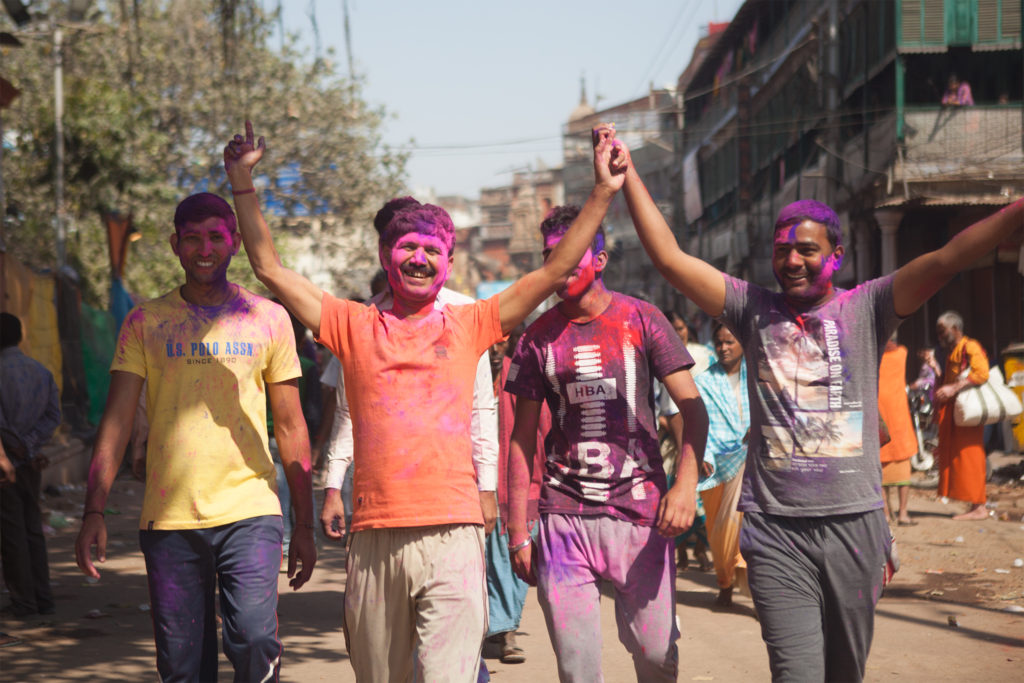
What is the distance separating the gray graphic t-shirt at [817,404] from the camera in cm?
408

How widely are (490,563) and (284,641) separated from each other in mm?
1389

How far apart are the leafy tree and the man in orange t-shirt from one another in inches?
625

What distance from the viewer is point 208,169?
1101 inches

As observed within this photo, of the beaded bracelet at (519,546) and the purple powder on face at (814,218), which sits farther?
the beaded bracelet at (519,546)

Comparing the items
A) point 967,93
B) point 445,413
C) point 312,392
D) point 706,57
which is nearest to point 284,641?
point 312,392

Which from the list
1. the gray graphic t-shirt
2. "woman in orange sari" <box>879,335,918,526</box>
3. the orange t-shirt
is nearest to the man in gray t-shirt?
the gray graphic t-shirt

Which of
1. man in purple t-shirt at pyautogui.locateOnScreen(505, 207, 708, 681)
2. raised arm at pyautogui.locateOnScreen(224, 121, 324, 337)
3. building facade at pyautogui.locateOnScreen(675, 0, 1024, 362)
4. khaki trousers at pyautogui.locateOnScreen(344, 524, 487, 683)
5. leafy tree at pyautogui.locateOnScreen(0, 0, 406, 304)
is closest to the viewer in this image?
khaki trousers at pyautogui.locateOnScreen(344, 524, 487, 683)

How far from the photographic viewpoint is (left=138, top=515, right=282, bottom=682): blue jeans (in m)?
4.06

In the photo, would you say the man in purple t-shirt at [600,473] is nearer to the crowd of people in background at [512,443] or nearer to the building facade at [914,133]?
the crowd of people in background at [512,443]

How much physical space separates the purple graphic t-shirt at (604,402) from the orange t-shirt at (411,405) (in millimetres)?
460

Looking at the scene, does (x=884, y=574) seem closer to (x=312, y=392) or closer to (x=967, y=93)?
(x=312, y=392)

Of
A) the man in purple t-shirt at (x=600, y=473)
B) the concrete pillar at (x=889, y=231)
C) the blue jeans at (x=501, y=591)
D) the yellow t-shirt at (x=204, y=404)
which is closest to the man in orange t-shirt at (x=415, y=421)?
the yellow t-shirt at (x=204, y=404)

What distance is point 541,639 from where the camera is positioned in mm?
7391

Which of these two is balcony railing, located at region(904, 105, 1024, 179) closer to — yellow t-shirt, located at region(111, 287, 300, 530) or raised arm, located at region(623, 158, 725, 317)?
raised arm, located at region(623, 158, 725, 317)
